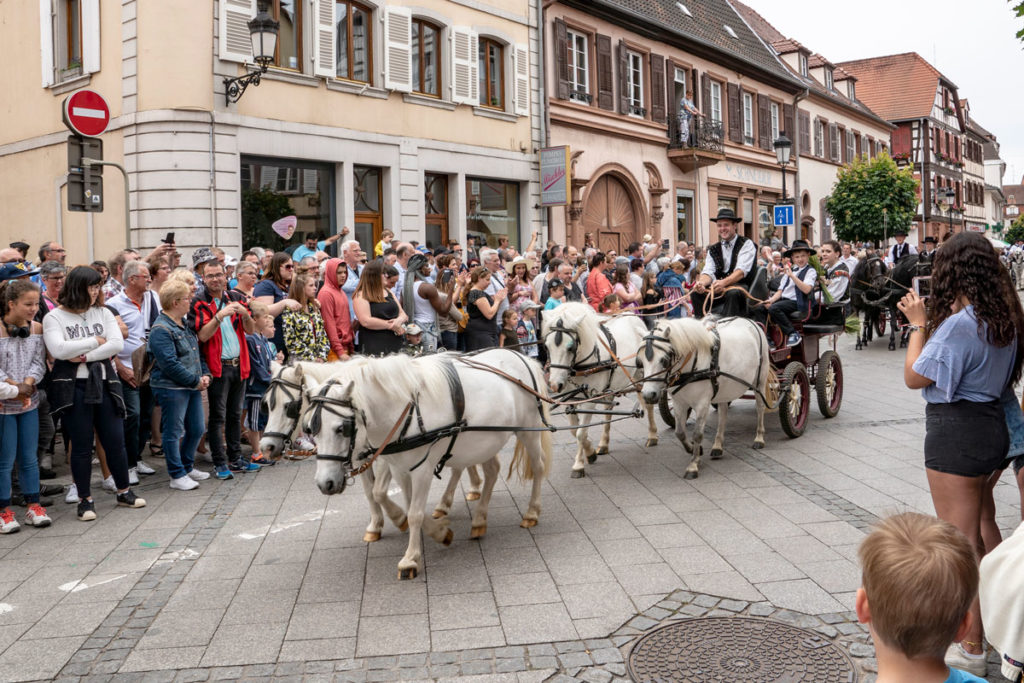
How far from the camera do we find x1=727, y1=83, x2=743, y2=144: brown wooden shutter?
100ft

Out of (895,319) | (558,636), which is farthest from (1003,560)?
(895,319)

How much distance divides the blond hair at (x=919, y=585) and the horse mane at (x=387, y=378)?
11.1ft

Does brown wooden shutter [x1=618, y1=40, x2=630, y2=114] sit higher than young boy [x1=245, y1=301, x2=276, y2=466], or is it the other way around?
brown wooden shutter [x1=618, y1=40, x2=630, y2=114]

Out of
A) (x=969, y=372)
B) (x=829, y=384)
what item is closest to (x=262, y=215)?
(x=829, y=384)

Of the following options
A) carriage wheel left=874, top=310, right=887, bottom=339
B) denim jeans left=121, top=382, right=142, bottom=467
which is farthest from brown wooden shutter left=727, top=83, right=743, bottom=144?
denim jeans left=121, top=382, right=142, bottom=467

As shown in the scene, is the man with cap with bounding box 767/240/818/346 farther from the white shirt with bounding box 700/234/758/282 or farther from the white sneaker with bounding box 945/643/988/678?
the white sneaker with bounding box 945/643/988/678

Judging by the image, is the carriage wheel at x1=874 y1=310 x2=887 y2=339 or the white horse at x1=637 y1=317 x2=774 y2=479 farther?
the carriage wheel at x1=874 y1=310 x2=887 y2=339

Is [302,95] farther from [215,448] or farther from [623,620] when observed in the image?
[623,620]

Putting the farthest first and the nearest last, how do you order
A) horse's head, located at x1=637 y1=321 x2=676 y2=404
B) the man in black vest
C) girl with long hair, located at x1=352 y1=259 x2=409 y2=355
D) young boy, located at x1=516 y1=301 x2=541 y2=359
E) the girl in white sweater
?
young boy, located at x1=516 y1=301 x2=541 y2=359 → the man in black vest → girl with long hair, located at x1=352 y1=259 x2=409 y2=355 → horse's head, located at x1=637 y1=321 x2=676 y2=404 → the girl in white sweater

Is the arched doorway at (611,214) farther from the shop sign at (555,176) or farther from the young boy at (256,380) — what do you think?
the young boy at (256,380)

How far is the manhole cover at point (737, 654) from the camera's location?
155 inches

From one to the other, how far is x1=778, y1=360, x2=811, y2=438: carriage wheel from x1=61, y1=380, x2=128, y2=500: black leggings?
20.3 ft

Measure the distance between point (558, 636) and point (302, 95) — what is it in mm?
13436

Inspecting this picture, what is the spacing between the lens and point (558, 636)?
441 cm
